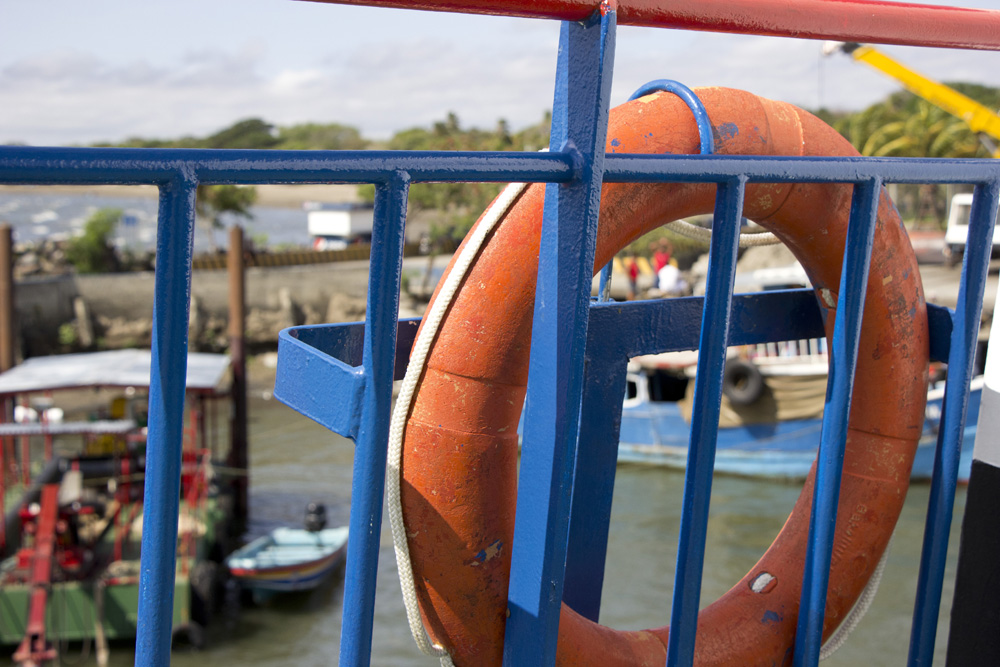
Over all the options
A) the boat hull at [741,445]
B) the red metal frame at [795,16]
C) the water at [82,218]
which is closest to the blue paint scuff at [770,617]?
the red metal frame at [795,16]

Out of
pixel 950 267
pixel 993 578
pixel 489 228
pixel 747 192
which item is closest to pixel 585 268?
pixel 489 228

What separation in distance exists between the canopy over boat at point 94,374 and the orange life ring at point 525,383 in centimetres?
1012

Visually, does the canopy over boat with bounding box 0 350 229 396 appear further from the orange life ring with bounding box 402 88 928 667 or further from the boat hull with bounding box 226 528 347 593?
the orange life ring with bounding box 402 88 928 667

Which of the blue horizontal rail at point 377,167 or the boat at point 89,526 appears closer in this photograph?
the blue horizontal rail at point 377,167

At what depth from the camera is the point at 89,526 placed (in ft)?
38.5

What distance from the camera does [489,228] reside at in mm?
1391

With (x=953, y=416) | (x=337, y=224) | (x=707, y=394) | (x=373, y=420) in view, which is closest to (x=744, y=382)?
(x=953, y=416)

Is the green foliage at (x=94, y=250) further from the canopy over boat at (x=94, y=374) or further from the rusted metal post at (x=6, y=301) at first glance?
the canopy over boat at (x=94, y=374)

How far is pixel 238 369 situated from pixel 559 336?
15067 millimetres

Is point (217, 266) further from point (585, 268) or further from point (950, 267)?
point (585, 268)

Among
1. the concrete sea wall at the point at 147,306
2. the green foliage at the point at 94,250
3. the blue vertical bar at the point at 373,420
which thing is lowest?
the concrete sea wall at the point at 147,306

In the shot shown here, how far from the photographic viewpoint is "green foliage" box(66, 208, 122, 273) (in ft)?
98.1

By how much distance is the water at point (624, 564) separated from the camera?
37.9 ft

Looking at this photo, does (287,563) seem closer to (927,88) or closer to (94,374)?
(94,374)
